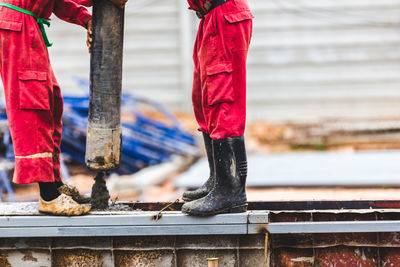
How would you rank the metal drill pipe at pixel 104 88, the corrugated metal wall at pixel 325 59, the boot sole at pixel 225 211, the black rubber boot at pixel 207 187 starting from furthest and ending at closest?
the corrugated metal wall at pixel 325 59, the black rubber boot at pixel 207 187, the metal drill pipe at pixel 104 88, the boot sole at pixel 225 211

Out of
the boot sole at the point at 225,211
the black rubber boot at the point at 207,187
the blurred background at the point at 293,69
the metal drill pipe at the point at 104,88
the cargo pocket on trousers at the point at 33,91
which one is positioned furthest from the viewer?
the blurred background at the point at 293,69

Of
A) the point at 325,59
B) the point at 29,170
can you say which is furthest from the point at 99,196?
the point at 325,59

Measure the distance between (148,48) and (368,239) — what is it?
30.1ft

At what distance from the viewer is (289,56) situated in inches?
436

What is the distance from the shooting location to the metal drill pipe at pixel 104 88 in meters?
2.88

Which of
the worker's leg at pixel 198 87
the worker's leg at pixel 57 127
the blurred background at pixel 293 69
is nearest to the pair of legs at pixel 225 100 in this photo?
the worker's leg at pixel 198 87

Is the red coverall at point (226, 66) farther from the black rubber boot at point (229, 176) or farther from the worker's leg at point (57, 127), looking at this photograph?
the worker's leg at point (57, 127)

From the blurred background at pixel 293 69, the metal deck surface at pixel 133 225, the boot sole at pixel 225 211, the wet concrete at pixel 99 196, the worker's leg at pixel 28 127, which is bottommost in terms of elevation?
the metal deck surface at pixel 133 225

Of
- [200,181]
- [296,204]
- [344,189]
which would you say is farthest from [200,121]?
[344,189]

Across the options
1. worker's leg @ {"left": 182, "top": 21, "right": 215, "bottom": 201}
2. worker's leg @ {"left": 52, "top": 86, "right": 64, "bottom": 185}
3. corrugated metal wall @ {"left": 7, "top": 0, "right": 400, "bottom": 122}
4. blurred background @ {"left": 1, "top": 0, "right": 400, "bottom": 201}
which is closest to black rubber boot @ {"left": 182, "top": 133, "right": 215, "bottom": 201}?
worker's leg @ {"left": 182, "top": 21, "right": 215, "bottom": 201}

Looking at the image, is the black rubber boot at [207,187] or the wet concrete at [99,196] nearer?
the wet concrete at [99,196]

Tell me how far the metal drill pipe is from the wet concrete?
199mm

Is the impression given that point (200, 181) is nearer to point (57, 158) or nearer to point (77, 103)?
point (77, 103)

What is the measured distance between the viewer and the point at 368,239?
2.61m
